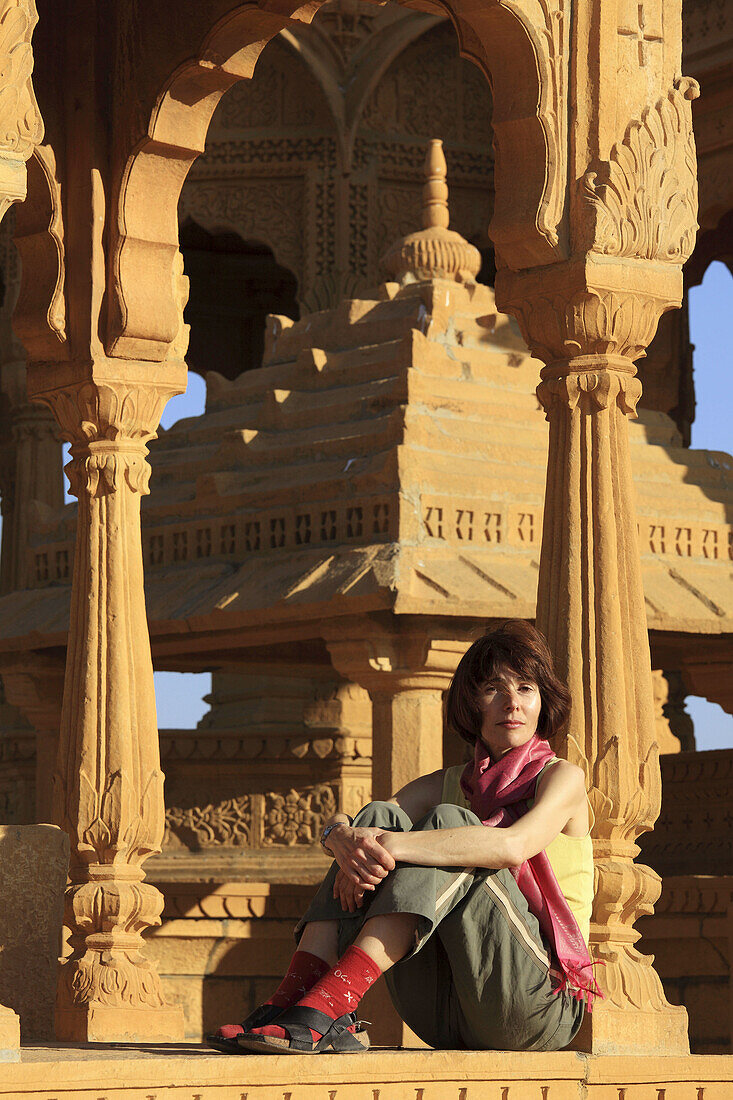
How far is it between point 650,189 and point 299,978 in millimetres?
3027

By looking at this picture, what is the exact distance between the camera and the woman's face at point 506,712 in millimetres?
5031

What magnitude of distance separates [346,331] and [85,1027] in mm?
4935

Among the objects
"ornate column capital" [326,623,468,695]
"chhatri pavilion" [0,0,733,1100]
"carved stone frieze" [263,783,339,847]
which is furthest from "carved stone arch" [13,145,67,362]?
"carved stone frieze" [263,783,339,847]

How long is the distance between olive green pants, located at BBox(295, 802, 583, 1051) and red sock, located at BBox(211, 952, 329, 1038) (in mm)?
79

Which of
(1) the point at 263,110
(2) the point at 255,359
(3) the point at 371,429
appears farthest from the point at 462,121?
(3) the point at 371,429


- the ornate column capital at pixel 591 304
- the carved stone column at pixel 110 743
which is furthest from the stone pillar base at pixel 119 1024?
the ornate column capital at pixel 591 304

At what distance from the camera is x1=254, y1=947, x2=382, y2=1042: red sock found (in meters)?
4.48

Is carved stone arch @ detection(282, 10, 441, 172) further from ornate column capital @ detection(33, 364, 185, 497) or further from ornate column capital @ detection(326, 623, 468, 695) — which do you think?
ornate column capital @ detection(33, 364, 185, 497)

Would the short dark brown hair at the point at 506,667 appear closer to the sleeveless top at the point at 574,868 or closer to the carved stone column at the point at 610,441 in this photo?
the sleeveless top at the point at 574,868

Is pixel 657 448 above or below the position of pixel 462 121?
below

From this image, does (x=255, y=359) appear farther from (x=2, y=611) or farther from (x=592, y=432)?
(x=592, y=432)

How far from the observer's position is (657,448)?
10.6 meters

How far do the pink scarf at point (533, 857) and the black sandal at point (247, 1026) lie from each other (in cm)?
67

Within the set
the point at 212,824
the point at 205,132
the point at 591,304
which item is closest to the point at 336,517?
the point at 212,824
